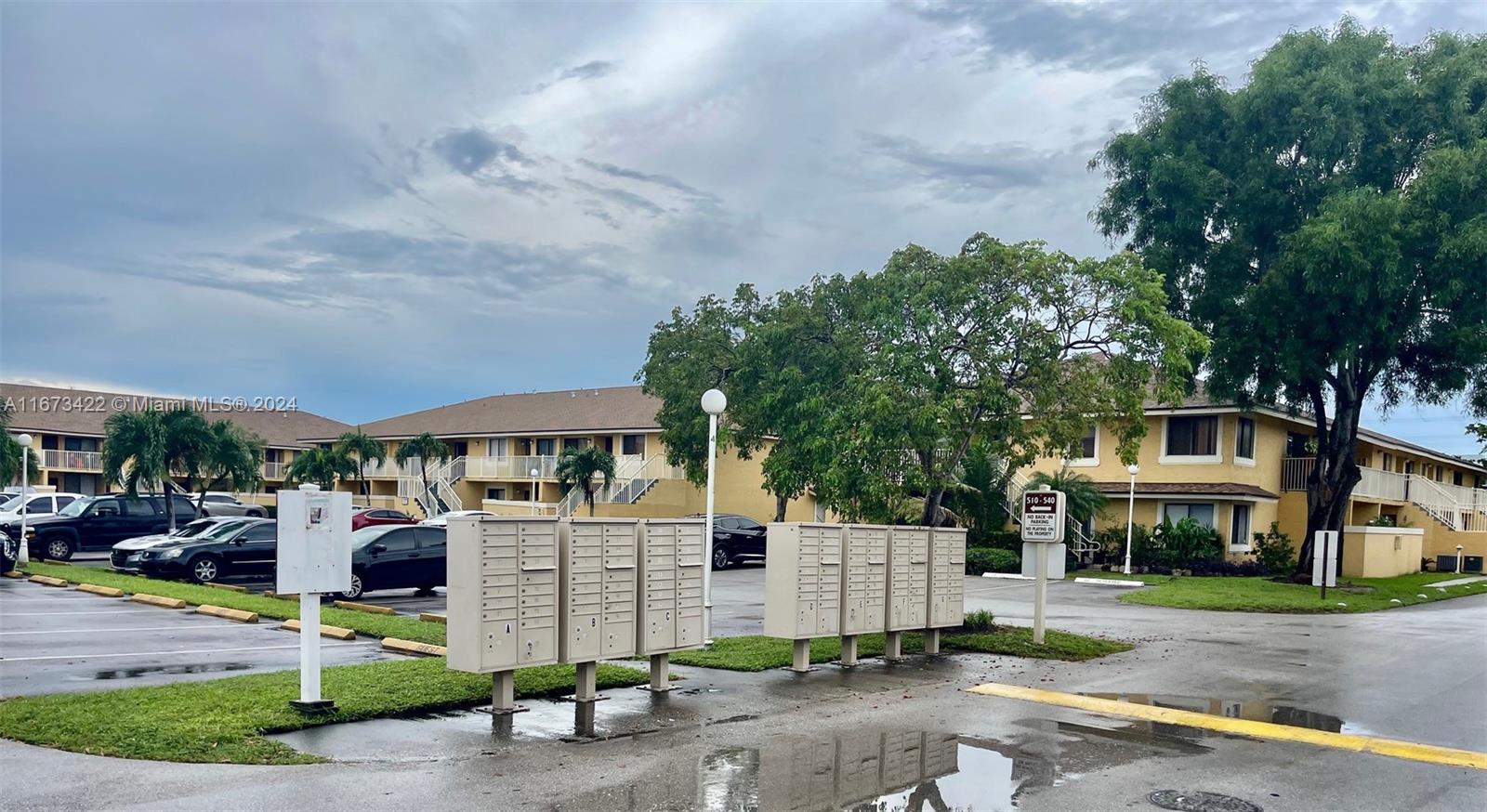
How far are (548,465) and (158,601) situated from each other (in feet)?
104

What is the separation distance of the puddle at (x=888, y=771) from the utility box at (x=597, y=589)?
204 centimetres

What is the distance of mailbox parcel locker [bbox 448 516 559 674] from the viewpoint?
9.81 metres

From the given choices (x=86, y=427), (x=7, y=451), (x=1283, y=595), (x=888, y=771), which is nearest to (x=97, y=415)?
(x=86, y=427)

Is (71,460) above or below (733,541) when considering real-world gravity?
above

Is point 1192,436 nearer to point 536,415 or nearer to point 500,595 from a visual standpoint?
point 536,415

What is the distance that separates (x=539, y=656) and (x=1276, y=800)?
5951mm

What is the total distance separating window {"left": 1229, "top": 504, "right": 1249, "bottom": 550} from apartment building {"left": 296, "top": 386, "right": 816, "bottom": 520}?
1472 centimetres

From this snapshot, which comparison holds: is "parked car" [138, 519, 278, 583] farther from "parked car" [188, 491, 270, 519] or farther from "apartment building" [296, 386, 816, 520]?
"apartment building" [296, 386, 816, 520]

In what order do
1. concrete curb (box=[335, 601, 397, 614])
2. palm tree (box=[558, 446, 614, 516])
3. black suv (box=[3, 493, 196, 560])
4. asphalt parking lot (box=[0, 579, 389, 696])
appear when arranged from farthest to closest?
palm tree (box=[558, 446, 614, 516])
black suv (box=[3, 493, 196, 560])
concrete curb (box=[335, 601, 397, 614])
asphalt parking lot (box=[0, 579, 389, 696])

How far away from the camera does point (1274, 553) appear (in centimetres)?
3659

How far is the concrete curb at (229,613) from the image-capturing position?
55.6ft

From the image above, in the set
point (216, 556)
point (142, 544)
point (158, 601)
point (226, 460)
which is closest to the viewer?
point (158, 601)

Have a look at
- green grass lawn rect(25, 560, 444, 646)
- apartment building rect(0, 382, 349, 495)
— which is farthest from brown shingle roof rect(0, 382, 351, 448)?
green grass lawn rect(25, 560, 444, 646)

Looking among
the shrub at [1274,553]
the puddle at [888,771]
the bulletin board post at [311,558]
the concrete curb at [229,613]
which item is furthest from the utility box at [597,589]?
the shrub at [1274,553]
